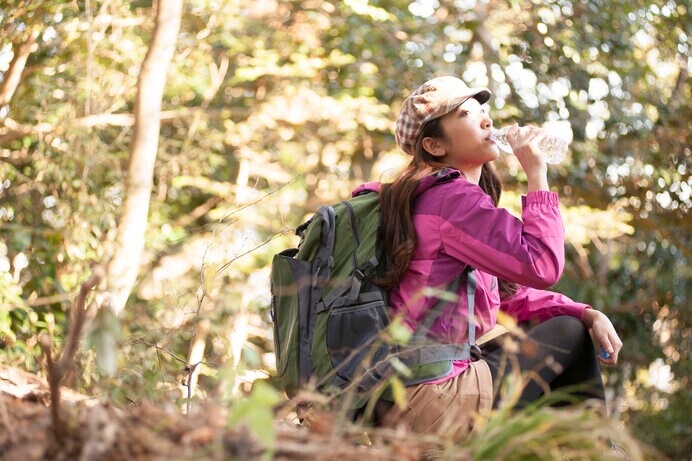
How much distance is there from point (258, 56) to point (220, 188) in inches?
49.8

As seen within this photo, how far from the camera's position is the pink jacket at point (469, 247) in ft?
8.33

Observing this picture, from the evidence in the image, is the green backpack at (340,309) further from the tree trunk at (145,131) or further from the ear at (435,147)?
the tree trunk at (145,131)

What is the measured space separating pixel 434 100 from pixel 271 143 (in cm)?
573

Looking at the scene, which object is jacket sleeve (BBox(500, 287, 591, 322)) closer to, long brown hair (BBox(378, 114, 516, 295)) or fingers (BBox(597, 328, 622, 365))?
fingers (BBox(597, 328, 622, 365))

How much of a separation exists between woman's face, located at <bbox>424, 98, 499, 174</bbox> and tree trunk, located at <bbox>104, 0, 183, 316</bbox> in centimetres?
230

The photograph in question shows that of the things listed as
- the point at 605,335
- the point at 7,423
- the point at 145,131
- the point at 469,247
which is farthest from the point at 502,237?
the point at 145,131

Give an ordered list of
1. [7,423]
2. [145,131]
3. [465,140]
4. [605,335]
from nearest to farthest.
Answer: [7,423], [605,335], [465,140], [145,131]

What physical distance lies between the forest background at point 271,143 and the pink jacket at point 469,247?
161 cm

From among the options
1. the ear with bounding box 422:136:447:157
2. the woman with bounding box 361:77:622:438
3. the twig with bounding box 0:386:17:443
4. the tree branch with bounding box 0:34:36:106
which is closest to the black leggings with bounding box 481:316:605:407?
the woman with bounding box 361:77:622:438

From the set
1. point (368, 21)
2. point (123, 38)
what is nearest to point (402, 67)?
point (368, 21)

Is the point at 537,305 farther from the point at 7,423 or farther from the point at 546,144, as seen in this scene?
the point at 7,423

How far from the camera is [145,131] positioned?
4.89 m

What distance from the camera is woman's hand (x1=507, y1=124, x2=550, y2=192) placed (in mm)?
2746

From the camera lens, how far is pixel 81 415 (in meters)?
1.49
